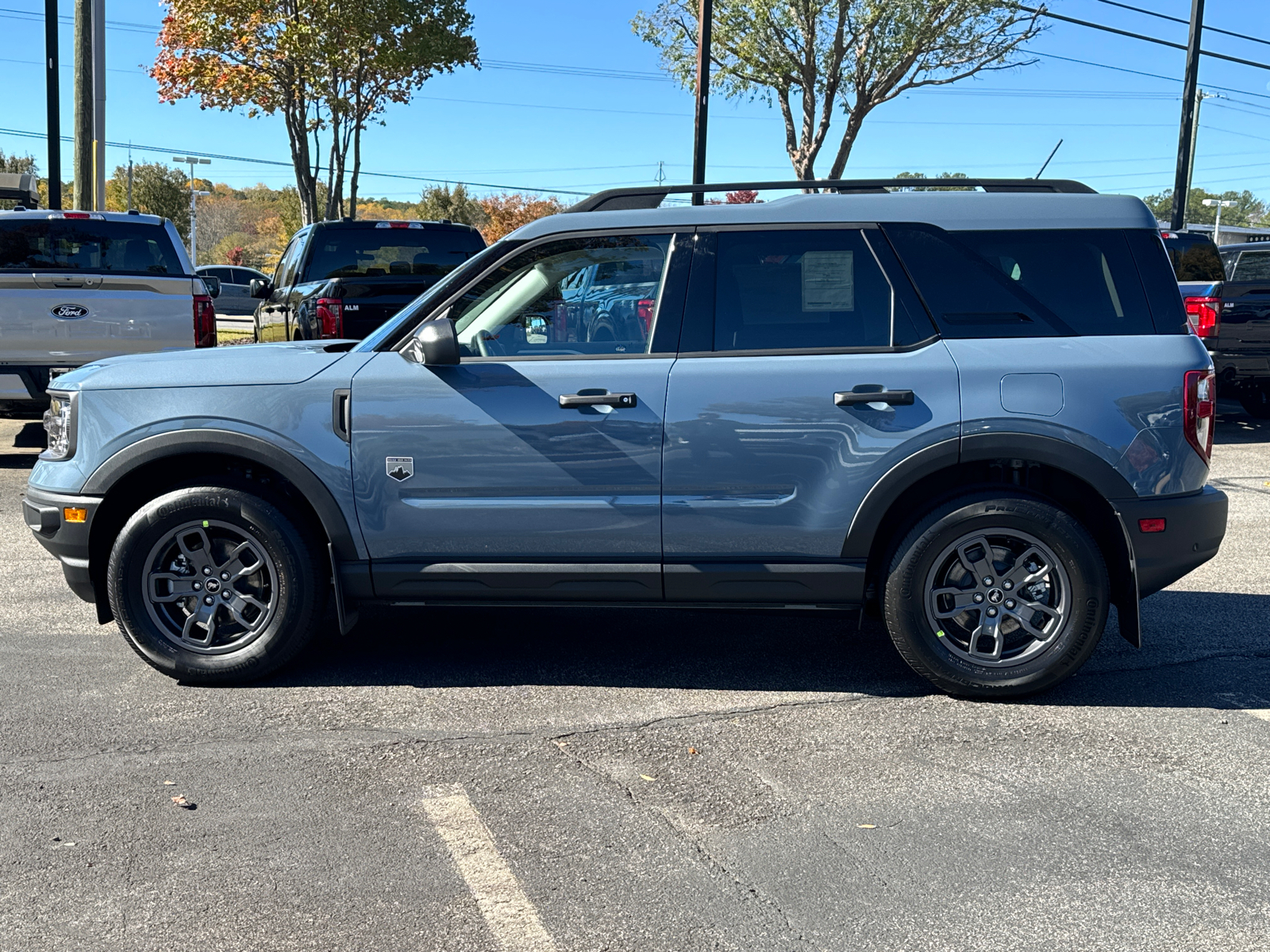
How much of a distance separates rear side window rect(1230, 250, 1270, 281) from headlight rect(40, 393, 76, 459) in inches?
506

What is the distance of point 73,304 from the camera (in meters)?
9.41

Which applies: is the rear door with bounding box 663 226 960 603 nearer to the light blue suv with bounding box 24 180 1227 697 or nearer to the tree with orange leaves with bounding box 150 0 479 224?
the light blue suv with bounding box 24 180 1227 697

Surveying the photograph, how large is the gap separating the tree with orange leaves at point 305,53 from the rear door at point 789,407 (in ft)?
62.8

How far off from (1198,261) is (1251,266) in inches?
40.2

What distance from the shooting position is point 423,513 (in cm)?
477

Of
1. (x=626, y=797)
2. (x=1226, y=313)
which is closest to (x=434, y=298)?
(x=626, y=797)

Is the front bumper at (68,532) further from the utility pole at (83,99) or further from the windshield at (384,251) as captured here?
the utility pole at (83,99)

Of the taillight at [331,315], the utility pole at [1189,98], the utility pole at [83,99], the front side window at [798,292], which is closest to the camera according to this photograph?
the front side window at [798,292]

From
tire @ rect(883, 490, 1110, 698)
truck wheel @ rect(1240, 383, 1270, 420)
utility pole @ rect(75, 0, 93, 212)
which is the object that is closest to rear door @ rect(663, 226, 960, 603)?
tire @ rect(883, 490, 1110, 698)

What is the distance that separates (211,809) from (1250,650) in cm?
440

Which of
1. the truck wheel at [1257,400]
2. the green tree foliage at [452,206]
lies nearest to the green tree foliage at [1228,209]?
the green tree foliage at [452,206]

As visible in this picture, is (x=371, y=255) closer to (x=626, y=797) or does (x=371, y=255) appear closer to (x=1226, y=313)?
(x=1226, y=313)

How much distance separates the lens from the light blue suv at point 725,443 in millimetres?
4660

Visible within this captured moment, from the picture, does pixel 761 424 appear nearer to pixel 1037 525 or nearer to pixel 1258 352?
pixel 1037 525
